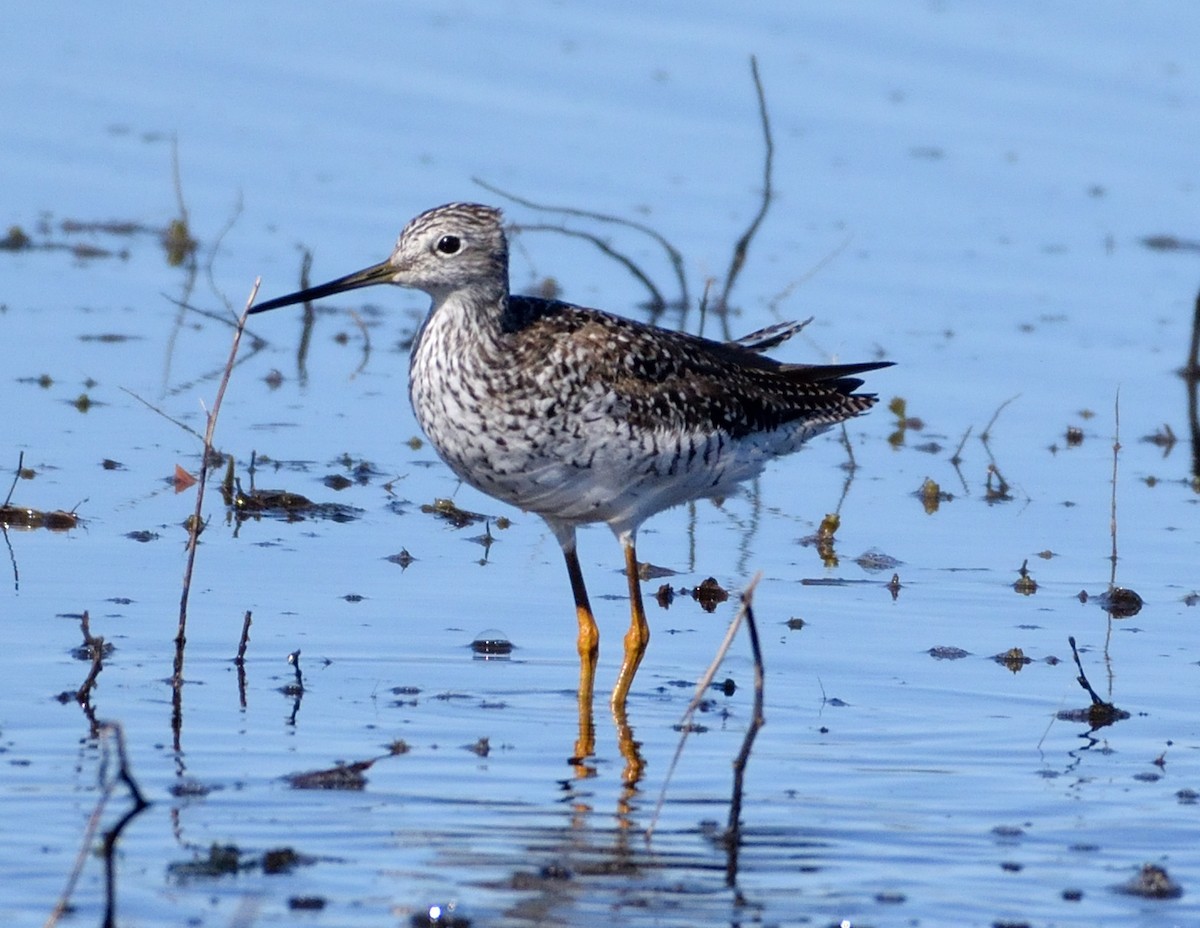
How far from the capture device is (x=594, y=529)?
11.5m

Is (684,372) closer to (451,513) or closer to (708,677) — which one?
(451,513)

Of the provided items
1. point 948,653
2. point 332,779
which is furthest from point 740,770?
point 948,653

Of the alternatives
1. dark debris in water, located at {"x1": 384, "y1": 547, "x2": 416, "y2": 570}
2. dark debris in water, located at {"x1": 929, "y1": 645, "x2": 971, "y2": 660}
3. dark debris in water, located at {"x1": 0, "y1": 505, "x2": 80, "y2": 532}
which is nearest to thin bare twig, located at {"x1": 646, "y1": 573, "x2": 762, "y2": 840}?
dark debris in water, located at {"x1": 929, "y1": 645, "x2": 971, "y2": 660}

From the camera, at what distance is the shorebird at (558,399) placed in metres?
8.55

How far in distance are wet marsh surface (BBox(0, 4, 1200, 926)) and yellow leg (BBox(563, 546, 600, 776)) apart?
0.22 feet

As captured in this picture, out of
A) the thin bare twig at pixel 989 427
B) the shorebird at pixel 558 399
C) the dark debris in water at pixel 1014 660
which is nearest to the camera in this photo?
the shorebird at pixel 558 399

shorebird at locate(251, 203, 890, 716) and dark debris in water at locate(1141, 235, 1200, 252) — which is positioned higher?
dark debris in water at locate(1141, 235, 1200, 252)

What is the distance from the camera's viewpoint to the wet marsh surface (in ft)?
22.8

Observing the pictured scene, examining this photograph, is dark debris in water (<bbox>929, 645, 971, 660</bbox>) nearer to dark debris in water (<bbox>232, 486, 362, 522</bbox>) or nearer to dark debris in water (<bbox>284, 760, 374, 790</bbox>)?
dark debris in water (<bbox>284, 760, 374, 790</bbox>)

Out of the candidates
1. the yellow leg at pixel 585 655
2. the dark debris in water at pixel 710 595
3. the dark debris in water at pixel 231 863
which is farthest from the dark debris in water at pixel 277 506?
the dark debris in water at pixel 231 863

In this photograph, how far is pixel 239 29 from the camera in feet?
62.0

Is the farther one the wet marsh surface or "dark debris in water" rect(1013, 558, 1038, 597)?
"dark debris in water" rect(1013, 558, 1038, 597)

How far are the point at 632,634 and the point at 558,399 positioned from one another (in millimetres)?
1097

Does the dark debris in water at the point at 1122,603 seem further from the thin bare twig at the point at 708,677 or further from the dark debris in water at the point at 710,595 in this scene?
the thin bare twig at the point at 708,677
